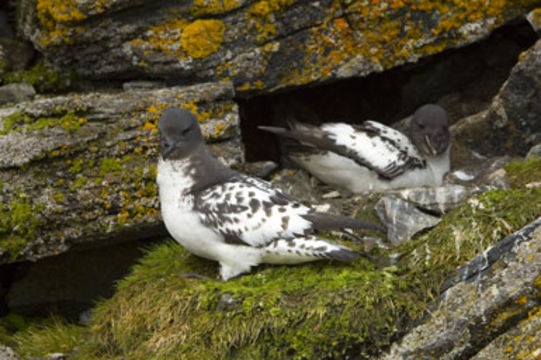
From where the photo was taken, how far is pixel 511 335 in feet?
15.1

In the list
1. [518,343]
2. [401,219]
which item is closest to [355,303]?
[518,343]

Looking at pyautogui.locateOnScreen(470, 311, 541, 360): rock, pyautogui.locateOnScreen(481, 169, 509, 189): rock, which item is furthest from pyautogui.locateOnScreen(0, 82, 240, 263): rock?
pyautogui.locateOnScreen(470, 311, 541, 360): rock

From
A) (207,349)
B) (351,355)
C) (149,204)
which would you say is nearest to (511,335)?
(351,355)

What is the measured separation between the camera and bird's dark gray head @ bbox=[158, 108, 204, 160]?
20.6 feet

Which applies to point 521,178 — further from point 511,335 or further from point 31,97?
point 31,97

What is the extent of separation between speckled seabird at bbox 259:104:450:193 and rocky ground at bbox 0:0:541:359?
0.79 ft

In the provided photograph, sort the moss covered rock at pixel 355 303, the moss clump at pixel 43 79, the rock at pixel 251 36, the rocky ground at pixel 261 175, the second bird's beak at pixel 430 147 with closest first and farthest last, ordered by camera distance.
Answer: the moss covered rock at pixel 355 303
the rocky ground at pixel 261 175
the rock at pixel 251 36
the moss clump at pixel 43 79
the second bird's beak at pixel 430 147

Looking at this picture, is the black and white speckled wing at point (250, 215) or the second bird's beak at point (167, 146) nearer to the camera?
the black and white speckled wing at point (250, 215)

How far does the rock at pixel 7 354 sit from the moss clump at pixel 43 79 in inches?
121

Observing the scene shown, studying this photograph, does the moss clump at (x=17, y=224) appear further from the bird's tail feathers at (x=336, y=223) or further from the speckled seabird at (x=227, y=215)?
the bird's tail feathers at (x=336, y=223)

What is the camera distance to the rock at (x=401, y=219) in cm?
634

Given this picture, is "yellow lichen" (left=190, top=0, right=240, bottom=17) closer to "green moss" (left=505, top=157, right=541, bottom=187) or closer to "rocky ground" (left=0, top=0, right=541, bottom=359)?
"rocky ground" (left=0, top=0, right=541, bottom=359)

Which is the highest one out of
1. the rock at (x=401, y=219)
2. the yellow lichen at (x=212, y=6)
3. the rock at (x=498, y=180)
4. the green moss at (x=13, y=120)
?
the yellow lichen at (x=212, y=6)

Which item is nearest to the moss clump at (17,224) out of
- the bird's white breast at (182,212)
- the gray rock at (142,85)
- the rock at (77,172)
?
the rock at (77,172)
